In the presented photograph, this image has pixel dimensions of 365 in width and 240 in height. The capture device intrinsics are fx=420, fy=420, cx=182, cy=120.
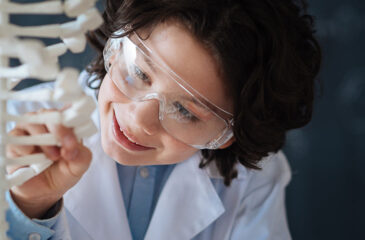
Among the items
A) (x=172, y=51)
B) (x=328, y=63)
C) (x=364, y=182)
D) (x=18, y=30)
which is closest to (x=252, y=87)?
(x=172, y=51)

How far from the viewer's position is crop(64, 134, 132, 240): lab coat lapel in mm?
714

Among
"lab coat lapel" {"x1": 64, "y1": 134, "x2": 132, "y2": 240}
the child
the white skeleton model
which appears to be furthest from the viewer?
"lab coat lapel" {"x1": 64, "y1": 134, "x2": 132, "y2": 240}

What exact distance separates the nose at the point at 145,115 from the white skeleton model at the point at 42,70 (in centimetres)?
27

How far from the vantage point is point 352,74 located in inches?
41.9

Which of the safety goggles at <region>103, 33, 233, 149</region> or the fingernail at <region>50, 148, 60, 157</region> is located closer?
the fingernail at <region>50, 148, 60, 157</region>

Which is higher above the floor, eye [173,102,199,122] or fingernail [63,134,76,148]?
fingernail [63,134,76,148]

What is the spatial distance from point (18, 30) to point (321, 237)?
3.52 ft

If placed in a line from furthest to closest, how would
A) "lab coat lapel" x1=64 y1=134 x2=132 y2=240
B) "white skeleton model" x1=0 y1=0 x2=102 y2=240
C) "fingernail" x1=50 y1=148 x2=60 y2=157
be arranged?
1. "lab coat lapel" x1=64 y1=134 x2=132 y2=240
2. "fingernail" x1=50 y1=148 x2=60 y2=157
3. "white skeleton model" x1=0 y1=0 x2=102 y2=240

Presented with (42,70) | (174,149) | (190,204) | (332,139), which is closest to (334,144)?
(332,139)

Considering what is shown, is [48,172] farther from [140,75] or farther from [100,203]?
[100,203]

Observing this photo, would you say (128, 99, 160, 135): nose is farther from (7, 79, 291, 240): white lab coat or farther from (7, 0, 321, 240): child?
(7, 79, 291, 240): white lab coat

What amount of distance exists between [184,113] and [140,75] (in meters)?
0.08

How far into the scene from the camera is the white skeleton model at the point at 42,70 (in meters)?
0.26

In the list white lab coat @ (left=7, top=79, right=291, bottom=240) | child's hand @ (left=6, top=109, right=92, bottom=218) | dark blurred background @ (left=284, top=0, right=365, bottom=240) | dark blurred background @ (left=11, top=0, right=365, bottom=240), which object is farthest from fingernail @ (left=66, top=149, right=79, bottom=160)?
dark blurred background @ (left=284, top=0, right=365, bottom=240)
